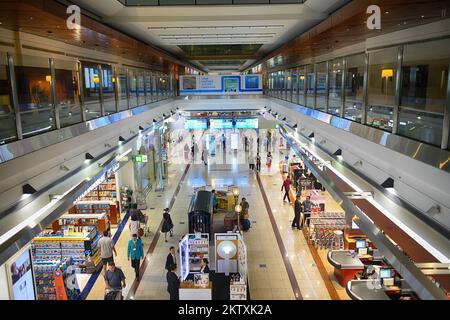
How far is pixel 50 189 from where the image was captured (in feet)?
17.5

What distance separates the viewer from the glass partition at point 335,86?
335 inches

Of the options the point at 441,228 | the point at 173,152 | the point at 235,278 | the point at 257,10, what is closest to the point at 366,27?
the point at 441,228

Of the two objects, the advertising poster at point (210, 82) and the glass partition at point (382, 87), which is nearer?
the glass partition at point (382, 87)

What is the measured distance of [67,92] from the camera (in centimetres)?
730

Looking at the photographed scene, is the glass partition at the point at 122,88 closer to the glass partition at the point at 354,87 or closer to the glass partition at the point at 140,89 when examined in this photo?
the glass partition at the point at 140,89

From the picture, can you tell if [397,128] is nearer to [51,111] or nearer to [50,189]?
[50,189]

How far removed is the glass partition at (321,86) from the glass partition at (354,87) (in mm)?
2046

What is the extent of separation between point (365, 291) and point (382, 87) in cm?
433

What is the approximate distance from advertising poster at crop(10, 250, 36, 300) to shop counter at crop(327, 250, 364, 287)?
21.5ft

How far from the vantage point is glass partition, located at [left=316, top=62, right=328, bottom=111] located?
33.3 feet

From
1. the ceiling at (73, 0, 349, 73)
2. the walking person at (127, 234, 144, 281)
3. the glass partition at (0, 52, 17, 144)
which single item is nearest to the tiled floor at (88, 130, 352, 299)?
the walking person at (127, 234, 144, 281)

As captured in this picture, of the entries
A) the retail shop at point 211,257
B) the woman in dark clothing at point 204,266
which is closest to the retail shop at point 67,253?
the retail shop at point 211,257

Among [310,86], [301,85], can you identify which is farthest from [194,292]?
[301,85]
